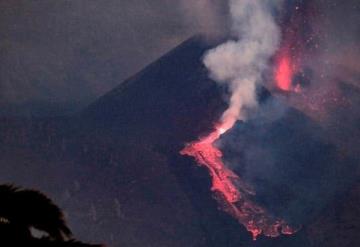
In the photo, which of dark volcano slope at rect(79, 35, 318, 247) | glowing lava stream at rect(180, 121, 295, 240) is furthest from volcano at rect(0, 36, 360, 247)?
glowing lava stream at rect(180, 121, 295, 240)

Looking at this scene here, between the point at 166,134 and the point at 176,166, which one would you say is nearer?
the point at 176,166

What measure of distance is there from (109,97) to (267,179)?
45901 millimetres

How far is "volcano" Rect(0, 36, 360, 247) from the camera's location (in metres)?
65.1

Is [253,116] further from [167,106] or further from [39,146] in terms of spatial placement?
[39,146]

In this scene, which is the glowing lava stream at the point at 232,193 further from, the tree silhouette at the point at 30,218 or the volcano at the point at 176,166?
the tree silhouette at the point at 30,218

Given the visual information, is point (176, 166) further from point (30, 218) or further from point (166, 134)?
point (30, 218)

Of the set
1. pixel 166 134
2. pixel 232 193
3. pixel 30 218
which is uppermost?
pixel 166 134

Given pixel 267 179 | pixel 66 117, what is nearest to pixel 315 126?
pixel 267 179

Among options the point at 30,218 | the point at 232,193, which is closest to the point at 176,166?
the point at 232,193

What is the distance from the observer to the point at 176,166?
244 ft

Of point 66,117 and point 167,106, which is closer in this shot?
point 167,106

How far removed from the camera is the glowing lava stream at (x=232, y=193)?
211ft

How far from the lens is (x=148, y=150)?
79.2 metres

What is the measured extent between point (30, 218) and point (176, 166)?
235 ft
